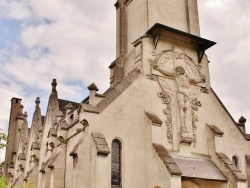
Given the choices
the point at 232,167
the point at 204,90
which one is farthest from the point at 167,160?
the point at 204,90

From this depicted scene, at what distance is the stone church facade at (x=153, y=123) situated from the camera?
22.7 m

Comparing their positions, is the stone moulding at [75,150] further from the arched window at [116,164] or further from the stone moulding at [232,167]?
the stone moulding at [232,167]

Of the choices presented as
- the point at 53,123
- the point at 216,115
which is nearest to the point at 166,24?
the point at 216,115

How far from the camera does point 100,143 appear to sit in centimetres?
2186

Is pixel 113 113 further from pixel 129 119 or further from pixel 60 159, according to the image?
pixel 60 159

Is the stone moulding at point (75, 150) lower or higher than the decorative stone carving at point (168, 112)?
lower

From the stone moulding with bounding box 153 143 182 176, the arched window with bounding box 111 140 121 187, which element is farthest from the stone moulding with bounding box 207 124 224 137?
the arched window with bounding box 111 140 121 187

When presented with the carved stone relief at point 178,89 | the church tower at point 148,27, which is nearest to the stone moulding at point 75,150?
the carved stone relief at point 178,89

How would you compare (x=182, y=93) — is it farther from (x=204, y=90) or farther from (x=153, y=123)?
(x=153, y=123)

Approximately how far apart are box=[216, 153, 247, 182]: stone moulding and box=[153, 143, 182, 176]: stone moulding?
174 inches

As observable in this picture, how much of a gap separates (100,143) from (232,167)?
8.62 metres

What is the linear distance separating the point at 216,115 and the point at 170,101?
4.05m

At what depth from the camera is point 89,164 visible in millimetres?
22047

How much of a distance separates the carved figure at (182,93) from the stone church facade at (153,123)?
65mm
